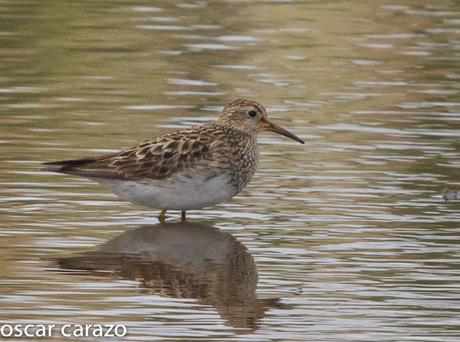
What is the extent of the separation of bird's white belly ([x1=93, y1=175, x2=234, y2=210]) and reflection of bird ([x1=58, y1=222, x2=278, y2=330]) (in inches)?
11.8

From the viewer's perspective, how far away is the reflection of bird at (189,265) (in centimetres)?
1391

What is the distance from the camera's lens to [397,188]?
18.8 m

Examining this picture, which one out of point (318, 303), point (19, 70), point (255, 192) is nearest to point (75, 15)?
point (19, 70)

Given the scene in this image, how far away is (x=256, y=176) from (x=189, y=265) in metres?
4.27

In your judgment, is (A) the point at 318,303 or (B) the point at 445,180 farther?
(B) the point at 445,180

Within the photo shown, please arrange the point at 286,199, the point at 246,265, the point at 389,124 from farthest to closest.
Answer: the point at 389,124 → the point at 286,199 → the point at 246,265

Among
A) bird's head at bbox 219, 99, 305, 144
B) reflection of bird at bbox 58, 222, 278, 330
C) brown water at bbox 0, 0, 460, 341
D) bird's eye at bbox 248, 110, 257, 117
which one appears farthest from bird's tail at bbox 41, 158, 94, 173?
bird's eye at bbox 248, 110, 257, 117

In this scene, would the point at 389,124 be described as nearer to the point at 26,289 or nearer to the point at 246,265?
the point at 246,265

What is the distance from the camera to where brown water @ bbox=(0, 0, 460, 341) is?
45.0 feet

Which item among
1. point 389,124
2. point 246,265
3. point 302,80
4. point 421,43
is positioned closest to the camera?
point 246,265

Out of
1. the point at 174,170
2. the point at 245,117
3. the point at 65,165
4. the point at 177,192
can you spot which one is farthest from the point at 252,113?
the point at 65,165

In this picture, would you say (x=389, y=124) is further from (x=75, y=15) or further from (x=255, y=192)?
(x=75, y=15)

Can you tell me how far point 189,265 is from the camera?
1533 centimetres

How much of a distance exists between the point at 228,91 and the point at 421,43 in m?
6.11
